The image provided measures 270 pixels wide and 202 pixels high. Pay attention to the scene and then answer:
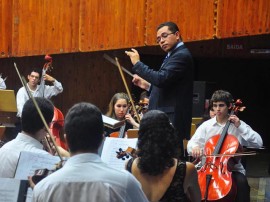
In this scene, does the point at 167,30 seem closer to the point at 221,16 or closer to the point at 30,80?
the point at 221,16

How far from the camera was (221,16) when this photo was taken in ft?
25.8

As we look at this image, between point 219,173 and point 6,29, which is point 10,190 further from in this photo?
point 6,29

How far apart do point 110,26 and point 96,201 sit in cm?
719

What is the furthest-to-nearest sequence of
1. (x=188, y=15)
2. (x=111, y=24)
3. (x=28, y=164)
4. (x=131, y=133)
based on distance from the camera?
1. (x=111, y=24)
2. (x=188, y=15)
3. (x=131, y=133)
4. (x=28, y=164)

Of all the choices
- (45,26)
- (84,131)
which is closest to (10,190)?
(84,131)

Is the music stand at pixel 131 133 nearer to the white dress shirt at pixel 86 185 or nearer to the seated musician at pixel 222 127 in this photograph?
the seated musician at pixel 222 127

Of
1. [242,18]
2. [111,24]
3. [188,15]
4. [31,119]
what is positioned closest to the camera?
[31,119]

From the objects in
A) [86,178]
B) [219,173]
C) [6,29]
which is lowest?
[219,173]

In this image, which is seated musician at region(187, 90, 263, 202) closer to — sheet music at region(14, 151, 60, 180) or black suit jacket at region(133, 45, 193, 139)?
black suit jacket at region(133, 45, 193, 139)

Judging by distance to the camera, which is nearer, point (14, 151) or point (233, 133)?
point (14, 151)

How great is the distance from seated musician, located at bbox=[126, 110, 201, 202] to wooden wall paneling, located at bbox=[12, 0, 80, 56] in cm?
651

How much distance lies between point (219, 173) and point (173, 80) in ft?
3.92

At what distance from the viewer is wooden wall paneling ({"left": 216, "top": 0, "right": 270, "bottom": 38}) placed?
7505 millimetres

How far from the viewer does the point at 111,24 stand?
9.12 m
